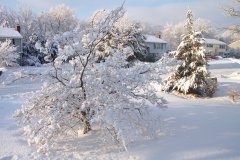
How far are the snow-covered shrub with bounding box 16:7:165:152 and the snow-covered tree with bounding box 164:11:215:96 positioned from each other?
961cm

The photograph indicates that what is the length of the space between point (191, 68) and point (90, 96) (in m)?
11.4

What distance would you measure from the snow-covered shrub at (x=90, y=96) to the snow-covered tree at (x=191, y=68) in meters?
9.61

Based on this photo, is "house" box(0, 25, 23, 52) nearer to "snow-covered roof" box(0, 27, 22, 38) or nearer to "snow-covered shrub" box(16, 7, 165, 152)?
"snow-covered roof" box(0, 27, 22, 38)

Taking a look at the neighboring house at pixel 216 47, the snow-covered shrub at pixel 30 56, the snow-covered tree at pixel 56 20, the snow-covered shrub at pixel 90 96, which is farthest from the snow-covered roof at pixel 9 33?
the neighboring house at pixel 216 47

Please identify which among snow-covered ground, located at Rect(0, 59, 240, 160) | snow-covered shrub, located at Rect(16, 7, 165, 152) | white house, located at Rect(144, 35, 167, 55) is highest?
white house, located at Rect(144, 35, 167, 55)

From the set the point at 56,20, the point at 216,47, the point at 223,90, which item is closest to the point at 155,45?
the point at 56,20

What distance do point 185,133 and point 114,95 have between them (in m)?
2.39

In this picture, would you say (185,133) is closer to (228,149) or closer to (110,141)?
(228,149)

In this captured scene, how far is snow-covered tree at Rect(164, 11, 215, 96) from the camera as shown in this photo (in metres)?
19.0

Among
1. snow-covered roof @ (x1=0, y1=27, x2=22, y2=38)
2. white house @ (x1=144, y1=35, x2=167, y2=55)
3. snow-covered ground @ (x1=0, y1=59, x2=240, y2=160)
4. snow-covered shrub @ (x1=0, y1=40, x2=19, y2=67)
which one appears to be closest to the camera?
snow-covered ground @ (x1=0, y1=59, x2=240, y2=160)

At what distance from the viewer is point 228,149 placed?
879cm

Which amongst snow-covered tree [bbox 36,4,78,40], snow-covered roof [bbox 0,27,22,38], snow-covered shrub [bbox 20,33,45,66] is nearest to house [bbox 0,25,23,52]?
snow-covered roof [bbox 0,27,22,38]

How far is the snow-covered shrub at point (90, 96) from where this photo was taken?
8.66 meters

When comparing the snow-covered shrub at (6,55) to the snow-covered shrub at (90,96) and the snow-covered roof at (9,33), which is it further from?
the snow-covered shrub at (90,96)
